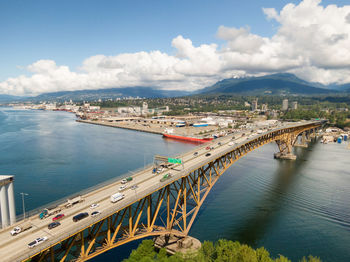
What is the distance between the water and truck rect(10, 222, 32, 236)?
466 inches

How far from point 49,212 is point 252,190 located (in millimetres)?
38902

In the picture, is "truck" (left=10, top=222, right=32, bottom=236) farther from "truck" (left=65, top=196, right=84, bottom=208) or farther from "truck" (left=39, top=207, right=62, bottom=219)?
"truck" (left=65, top=196, right=84, bottom=208)

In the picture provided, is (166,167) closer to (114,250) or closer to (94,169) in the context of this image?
(114,250)

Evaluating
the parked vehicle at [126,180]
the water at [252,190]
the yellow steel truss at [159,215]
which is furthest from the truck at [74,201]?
the water at [252,190]

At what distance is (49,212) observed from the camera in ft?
65.3

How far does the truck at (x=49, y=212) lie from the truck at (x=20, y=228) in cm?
108

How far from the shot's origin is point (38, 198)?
40.6 metres

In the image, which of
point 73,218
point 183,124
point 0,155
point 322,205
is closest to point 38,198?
point 73,218

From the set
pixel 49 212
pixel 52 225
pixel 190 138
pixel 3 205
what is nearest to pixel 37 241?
pixel 52 225

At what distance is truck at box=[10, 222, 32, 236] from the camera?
55.8 feet

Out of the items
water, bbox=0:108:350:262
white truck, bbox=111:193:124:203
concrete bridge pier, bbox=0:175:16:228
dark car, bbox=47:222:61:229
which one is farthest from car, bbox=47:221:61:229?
water, bbox=0:108:350:262

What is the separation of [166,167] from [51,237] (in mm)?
17987

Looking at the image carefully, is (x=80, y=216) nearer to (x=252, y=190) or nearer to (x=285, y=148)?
(x=252, y=190)

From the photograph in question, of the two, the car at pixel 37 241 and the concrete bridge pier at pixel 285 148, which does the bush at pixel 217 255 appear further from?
the concrete bridge pier at pixel 285 148
